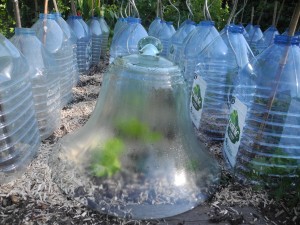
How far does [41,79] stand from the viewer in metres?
1.71

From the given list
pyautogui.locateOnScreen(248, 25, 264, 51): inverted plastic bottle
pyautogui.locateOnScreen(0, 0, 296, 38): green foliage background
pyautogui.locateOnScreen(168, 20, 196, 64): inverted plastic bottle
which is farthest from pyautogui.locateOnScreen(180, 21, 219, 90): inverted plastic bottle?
pyautogui.locateOnScreen(0, 0, 296, 38): green foliage background

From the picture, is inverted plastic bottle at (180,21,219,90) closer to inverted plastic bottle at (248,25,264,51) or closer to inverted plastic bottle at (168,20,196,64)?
inverted plastic bottle at (168,20,196,64)

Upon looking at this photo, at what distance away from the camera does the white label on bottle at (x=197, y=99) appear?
1.90m

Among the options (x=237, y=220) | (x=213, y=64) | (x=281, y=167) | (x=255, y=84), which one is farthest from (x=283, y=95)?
(x=213, y=64)

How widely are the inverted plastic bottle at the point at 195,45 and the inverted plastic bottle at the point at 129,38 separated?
0.64m

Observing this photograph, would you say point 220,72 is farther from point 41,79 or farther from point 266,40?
point 266,40

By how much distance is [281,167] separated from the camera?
4.91ft

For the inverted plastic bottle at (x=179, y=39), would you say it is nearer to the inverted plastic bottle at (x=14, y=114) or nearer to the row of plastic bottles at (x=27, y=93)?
the row of plastic bottles at (x=27, y=93)

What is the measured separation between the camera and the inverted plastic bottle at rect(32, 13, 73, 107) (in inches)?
86.9

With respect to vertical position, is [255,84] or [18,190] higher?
[255,84]

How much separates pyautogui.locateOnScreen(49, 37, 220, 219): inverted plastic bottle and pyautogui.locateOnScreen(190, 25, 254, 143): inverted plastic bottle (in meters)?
0.61

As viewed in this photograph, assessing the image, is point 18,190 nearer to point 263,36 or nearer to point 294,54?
point 294,54

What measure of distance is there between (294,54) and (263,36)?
259cm

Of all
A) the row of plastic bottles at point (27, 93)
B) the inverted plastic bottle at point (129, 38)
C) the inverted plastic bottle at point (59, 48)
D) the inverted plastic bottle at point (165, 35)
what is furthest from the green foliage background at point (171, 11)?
the row of plastic bottles at point (27, 93)
